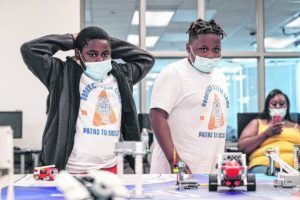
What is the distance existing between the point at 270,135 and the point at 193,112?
3.75ft

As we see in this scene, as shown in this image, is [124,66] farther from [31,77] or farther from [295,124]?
[31,77]

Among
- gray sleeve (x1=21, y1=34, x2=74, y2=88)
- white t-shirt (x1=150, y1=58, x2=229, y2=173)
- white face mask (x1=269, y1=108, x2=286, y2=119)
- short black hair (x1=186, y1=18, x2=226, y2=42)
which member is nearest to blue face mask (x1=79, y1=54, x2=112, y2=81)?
gray sleeve (x1=21, y1=34, x2=74, y2=88)

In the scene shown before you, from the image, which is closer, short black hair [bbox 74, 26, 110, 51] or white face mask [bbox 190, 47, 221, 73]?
short black hair [bbox 74, 26, 110, 51]

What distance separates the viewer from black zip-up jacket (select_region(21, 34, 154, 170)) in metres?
1.72

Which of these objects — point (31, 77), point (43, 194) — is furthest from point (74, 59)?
point (31, 77)

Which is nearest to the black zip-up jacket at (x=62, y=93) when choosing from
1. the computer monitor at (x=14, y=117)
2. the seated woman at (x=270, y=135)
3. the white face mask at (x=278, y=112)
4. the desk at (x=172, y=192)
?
the desk at (x=172, y=192)

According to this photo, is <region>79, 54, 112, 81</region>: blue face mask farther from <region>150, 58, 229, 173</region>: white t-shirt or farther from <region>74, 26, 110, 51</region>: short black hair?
<region>150, 58, 229, 173</region>: white t-shirt

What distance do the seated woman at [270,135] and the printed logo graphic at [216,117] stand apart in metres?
0.86

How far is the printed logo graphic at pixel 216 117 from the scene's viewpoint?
1.93 m

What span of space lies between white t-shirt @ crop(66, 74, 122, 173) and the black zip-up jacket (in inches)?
1.1

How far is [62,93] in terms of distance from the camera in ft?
5.85

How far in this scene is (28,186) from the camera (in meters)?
1.38

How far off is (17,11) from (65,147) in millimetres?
4072

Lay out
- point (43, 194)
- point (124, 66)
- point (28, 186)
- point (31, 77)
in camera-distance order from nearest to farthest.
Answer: point (43, 194)
point (28, 186)
point (124, 66)
point (31, 77)
